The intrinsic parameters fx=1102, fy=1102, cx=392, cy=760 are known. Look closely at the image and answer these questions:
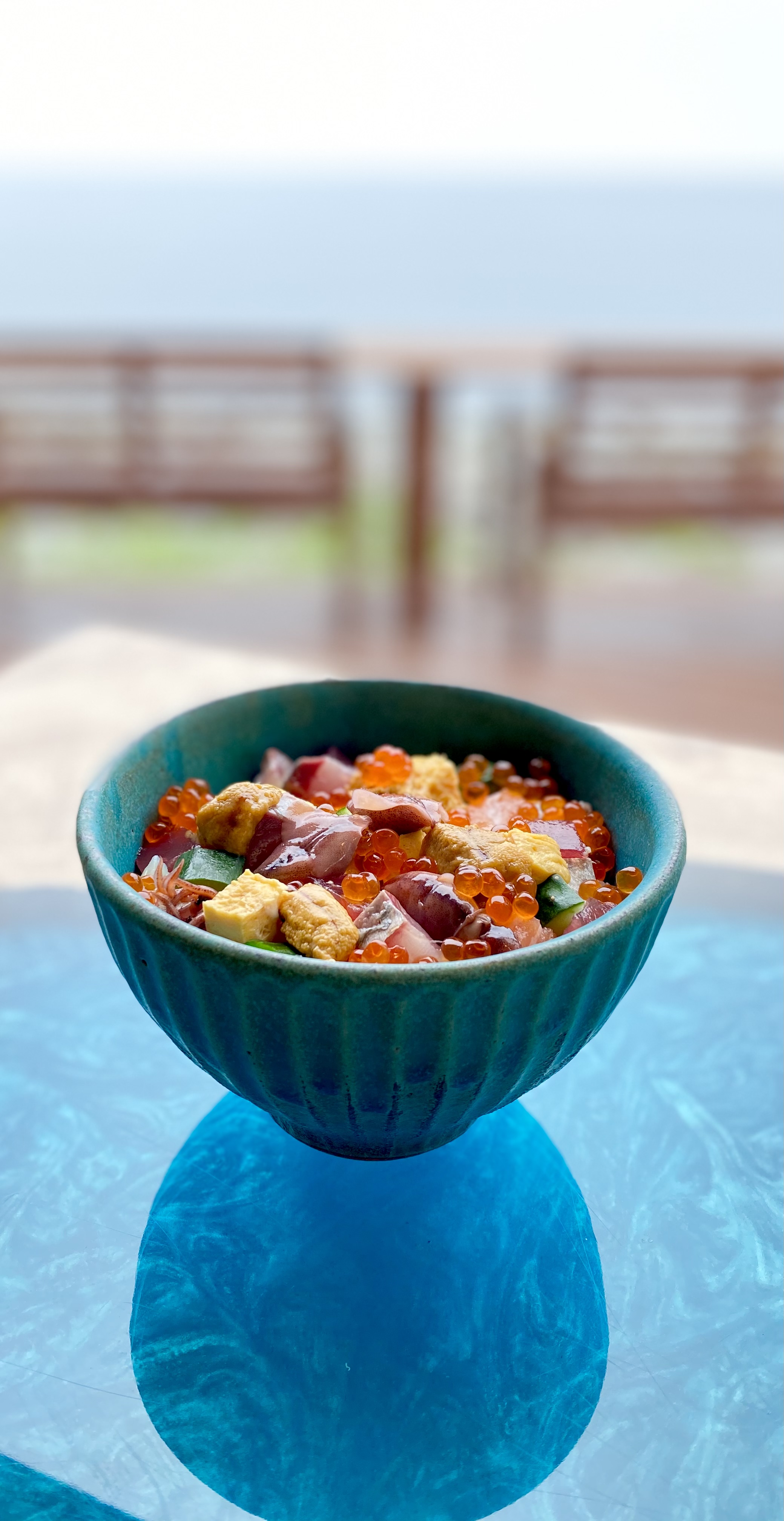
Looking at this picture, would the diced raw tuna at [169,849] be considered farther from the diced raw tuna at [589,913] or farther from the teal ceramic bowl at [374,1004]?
the diced raw tuna at [589,913]

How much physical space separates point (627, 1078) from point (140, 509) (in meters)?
2.65

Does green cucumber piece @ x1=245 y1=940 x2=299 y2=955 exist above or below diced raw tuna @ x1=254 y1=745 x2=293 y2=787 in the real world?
above

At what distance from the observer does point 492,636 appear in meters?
3.32

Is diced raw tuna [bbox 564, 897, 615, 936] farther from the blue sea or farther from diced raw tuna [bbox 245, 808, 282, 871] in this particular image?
the blue sea

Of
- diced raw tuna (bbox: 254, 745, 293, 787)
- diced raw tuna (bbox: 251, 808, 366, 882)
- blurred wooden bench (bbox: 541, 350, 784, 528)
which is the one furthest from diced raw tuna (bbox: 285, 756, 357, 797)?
blurred wooden bench (bbox: 541, 350, 784, 528)

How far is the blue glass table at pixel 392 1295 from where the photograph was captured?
63 centimetres

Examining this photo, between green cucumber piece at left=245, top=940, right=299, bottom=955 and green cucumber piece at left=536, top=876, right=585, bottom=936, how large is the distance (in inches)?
7.2

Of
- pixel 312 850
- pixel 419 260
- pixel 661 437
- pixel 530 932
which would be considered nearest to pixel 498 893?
pixel 530 932

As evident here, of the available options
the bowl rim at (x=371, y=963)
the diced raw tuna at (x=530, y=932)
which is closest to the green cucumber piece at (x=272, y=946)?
the bowl rim at (x=371, y=963)

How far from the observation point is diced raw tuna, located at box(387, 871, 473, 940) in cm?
72

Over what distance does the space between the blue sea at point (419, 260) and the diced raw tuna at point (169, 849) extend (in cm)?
1605

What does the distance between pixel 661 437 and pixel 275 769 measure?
8.44 feet

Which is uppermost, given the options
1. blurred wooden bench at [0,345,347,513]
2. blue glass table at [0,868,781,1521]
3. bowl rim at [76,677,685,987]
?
bowl rim at [76,677,685,987]

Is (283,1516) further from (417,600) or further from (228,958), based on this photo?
(417,600)
